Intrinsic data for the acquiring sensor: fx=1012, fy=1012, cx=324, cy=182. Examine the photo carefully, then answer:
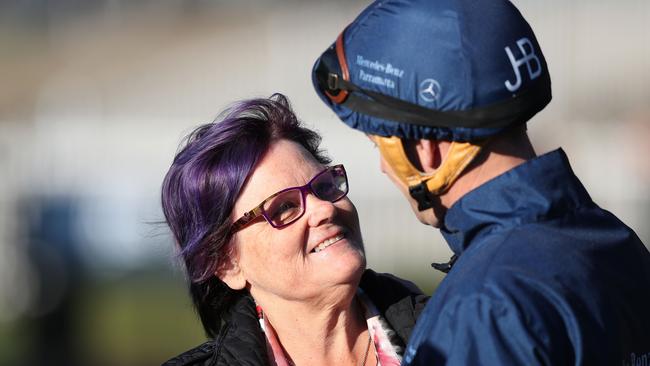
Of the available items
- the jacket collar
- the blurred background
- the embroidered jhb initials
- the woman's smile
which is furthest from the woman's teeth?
the blurred background

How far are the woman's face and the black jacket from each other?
0.11 meters

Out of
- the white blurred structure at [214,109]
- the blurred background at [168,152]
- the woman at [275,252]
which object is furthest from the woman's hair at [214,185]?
the blurred background at [168,152]

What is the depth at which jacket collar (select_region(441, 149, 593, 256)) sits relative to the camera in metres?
2.08

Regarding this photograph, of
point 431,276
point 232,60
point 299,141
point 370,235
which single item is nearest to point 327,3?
point 232,60

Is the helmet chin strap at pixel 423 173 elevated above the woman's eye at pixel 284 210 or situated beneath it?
elevated above

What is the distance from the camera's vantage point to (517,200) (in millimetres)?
2084

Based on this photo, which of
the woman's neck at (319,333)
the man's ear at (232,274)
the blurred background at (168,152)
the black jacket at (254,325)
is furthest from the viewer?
the blurred background at (168,152)

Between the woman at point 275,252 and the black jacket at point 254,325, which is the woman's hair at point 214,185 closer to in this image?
the woman at point 275,252

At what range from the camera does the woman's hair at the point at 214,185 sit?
3.44 metres

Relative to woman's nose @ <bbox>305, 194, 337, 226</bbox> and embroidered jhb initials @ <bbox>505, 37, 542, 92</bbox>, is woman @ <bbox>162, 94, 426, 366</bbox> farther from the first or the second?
embroidered jhb initials @ <bbox>505, 37, 542, 92</bbox>

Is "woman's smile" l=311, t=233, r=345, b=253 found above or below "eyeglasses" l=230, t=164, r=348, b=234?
below

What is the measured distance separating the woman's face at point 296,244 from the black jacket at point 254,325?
11 cm

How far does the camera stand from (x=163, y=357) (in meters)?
10.1

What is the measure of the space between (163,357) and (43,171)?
12.1 feet
